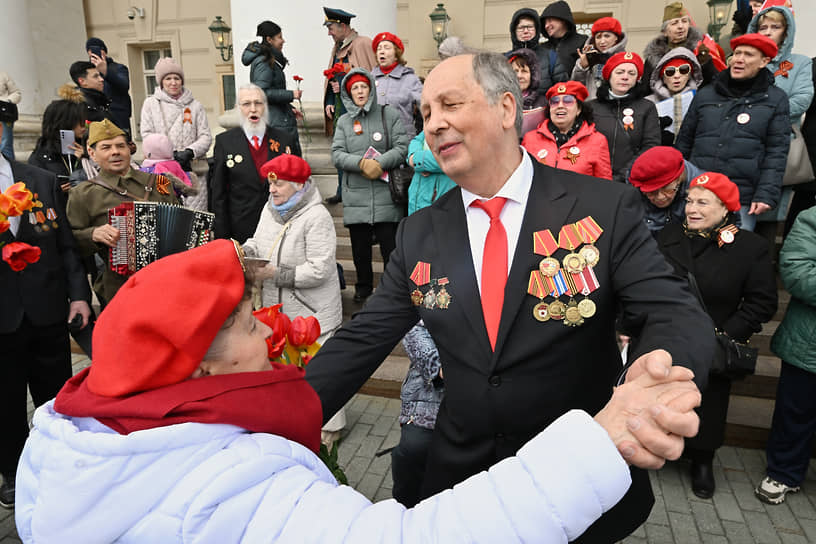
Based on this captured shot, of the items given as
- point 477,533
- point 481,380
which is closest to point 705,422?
point 481,380

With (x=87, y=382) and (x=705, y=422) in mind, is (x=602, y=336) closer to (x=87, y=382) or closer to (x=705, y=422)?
(x=87, y=382)

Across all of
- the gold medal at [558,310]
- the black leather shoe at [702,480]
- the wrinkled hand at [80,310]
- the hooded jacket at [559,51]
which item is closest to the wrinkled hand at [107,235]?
the wrinkled hand at [80,310]

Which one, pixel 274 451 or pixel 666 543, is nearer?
pixel 274 451

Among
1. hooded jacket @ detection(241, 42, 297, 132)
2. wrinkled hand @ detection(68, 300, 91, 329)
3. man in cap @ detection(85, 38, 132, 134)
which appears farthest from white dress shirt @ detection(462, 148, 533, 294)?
man in cap @ detection(85, 38, 132, 134)

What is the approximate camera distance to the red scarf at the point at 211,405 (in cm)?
92

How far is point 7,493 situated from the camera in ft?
10.7

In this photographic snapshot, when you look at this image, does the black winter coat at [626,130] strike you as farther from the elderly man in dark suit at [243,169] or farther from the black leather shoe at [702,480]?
the elderly man in dark suit at [243,169]

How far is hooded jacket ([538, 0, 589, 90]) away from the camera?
232 inches

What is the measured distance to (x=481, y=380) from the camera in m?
1.66

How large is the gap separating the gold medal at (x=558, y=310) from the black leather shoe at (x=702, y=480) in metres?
2.56

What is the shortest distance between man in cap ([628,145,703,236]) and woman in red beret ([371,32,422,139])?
3083 mm

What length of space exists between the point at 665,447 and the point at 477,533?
357 mm

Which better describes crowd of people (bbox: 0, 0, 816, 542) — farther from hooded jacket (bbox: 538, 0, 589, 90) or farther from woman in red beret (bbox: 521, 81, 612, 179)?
hooded jacket (bbox: 538, 0, 589, 90)

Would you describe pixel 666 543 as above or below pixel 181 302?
below
